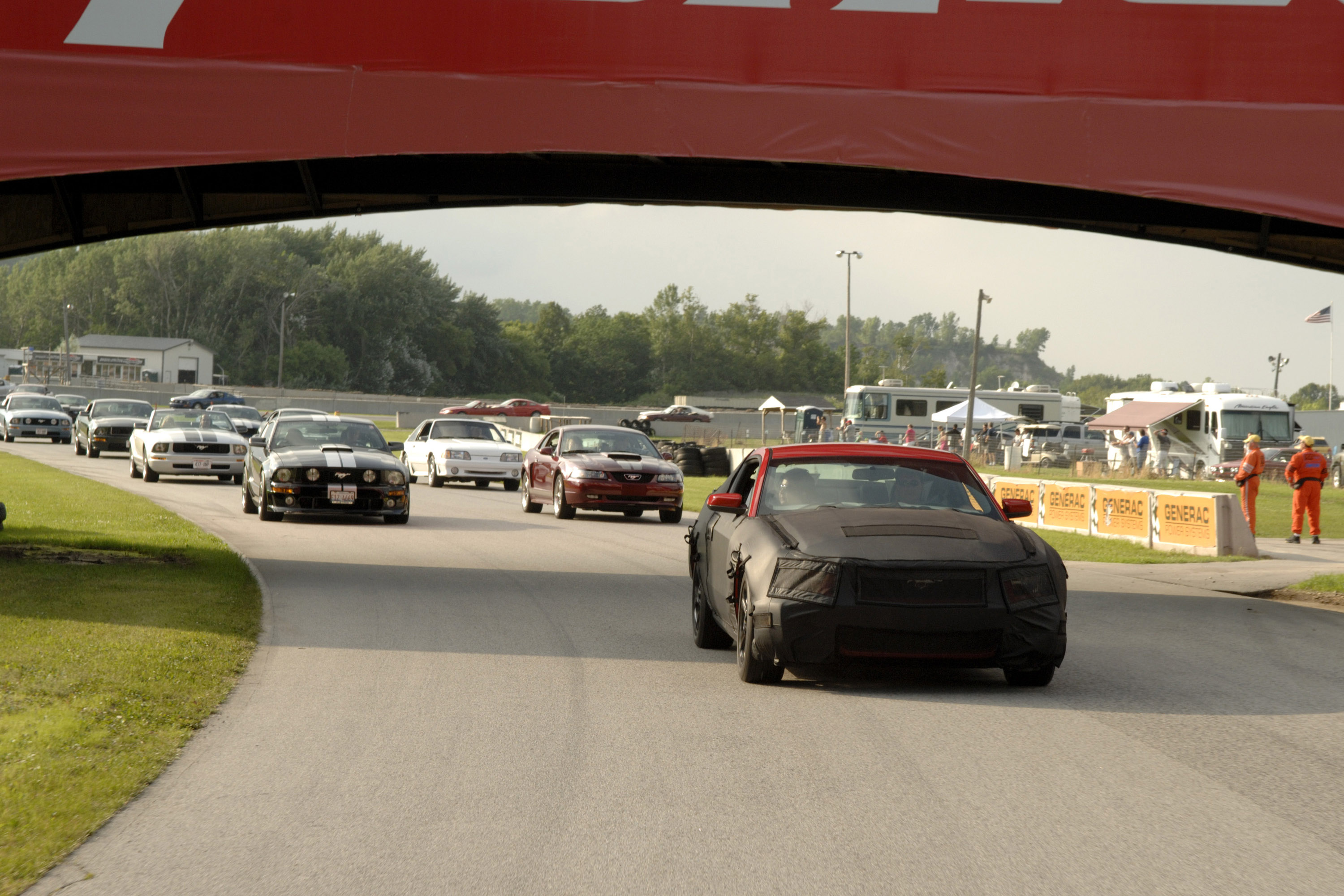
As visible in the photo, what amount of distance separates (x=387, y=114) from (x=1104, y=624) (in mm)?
7320

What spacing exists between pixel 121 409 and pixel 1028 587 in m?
36.1

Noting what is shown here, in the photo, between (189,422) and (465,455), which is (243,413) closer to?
(189,422)

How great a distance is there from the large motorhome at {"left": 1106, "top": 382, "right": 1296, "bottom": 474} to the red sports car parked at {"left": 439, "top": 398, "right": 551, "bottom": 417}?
41301mm

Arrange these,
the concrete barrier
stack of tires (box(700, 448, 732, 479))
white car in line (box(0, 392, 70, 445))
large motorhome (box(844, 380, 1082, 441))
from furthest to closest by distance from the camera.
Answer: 1. large motorhome (box(844, 380, 1082, 441))
2. white car in line (box(0, 392, 70, 445))
3. stack of tires (box(700, 448, 732, 479))
4. the concrete barrier

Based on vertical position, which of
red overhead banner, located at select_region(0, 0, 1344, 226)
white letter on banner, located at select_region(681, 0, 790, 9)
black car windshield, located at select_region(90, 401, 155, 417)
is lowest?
black car windshield, located at select_region(90, 401, 155, 417)

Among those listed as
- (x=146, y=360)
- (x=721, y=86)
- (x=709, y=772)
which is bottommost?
(x=709, y=772)

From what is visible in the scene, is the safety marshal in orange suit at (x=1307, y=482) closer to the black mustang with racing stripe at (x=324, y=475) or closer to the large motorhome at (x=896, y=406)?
the black mustang with racing stripe at (x=324, y=475)

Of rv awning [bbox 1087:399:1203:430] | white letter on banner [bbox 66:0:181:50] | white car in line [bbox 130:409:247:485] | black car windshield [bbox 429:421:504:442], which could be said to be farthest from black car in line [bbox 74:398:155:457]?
rv awning [bbox 1087:399:1203:430]

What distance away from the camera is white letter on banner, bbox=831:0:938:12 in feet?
38.3

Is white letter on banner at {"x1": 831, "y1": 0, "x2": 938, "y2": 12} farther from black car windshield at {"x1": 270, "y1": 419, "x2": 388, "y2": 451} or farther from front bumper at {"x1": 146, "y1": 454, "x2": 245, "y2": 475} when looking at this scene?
front bumper at {"x1": 146, "y1": 454, "x2": 245, "y2": 475}

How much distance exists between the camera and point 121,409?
39531 millimetres

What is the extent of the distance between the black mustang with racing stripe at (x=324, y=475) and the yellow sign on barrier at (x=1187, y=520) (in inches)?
439

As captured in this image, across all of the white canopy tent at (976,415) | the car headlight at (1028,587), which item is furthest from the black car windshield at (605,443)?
the white canopy tent at (976,415)

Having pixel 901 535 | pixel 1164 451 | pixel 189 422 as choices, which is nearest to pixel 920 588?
pixel 901 535
